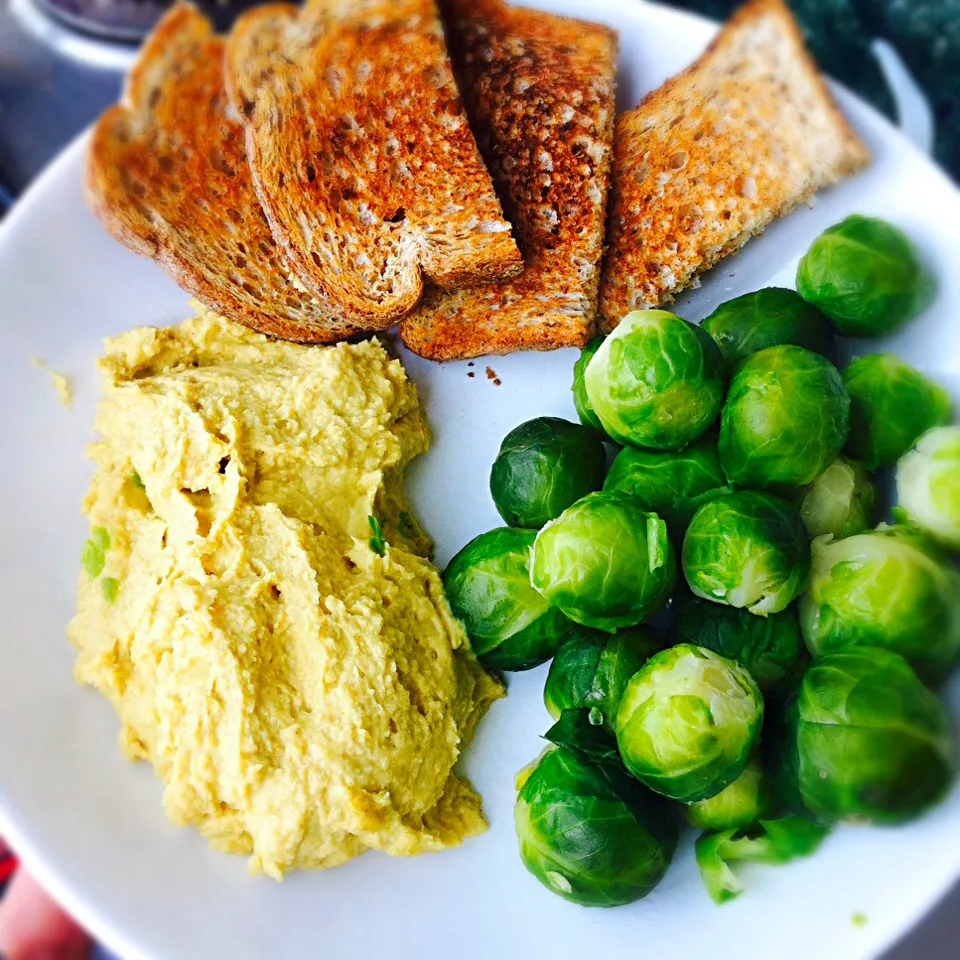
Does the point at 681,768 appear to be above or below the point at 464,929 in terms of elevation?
above

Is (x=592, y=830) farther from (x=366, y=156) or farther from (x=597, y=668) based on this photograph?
(x=366, y=156)

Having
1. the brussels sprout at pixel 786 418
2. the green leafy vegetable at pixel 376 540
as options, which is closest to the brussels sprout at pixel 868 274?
the brussels sprout at pixel 786 418

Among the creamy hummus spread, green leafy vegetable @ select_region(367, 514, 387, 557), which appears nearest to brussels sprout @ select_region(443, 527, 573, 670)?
the creamy hummus spread

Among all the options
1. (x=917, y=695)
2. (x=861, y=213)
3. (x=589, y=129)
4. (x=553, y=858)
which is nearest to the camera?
(x=917, y=695)

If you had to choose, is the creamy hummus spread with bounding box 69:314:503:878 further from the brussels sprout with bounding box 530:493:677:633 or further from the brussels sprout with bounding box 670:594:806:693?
the brussels sprout with bounding box 670:594:806:693

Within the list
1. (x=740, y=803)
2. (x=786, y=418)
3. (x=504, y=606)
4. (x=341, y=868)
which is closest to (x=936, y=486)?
(x=786, y=418)

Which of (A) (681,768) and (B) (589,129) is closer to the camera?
(A) (681,768)

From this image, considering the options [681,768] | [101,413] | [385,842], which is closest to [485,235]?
[101,413]

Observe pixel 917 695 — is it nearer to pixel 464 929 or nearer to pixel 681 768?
pixel 681 768
